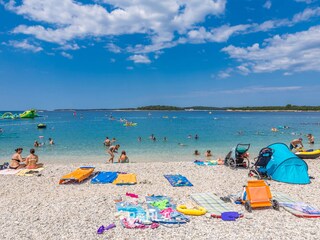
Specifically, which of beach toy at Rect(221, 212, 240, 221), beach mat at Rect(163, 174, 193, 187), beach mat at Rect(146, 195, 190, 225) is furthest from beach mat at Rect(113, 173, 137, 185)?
beach toy at Rect(221, 212, 240, 221)

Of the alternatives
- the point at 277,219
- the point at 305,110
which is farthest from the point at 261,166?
the point at 305,110

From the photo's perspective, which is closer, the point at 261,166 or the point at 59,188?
the point at 59,188

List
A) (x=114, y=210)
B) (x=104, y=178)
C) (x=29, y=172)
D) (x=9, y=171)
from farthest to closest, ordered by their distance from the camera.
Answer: (x=9, y=171)
(x=29, y=172)
(x=104, y=178)
(x=114, y=210)

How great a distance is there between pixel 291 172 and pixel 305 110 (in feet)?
532

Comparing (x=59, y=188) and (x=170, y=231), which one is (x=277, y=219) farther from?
(x=59, y=188)

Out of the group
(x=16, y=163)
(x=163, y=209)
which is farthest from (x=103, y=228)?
(x=16, y=163)

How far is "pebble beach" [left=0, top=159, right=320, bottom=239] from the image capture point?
231 inches

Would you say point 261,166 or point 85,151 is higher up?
point 261,166

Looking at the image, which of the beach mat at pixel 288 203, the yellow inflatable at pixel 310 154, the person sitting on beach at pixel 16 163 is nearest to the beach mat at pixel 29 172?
the person sitting on beach at pixel 16 163

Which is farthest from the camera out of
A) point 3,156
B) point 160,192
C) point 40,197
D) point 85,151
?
point 85,151

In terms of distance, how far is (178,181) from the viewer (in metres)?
9.97

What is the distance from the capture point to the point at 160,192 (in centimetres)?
890

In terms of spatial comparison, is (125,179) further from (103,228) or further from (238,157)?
(238,157)

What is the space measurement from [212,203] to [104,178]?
15.2 ft
